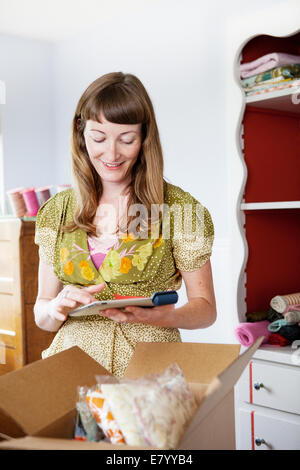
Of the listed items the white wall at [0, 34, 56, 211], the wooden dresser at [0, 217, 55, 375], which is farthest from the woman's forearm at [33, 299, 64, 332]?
the white wall at [0, 34, 56, 211]

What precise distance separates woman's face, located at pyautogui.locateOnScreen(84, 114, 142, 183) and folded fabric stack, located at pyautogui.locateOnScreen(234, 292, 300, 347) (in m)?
0.84

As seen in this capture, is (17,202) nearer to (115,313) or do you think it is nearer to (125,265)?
(125,265)

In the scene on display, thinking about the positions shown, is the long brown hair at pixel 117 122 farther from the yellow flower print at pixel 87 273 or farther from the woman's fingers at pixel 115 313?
the woman's fingers at pixel 115 313

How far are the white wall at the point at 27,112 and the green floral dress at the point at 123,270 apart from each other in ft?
9.18

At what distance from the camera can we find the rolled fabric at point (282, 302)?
6.41ft

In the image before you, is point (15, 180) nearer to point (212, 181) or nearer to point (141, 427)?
point (212, 181)

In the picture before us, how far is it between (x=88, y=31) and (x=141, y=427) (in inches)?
145

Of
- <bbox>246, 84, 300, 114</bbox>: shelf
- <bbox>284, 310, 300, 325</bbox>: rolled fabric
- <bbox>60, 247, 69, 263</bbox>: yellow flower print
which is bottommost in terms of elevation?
<bbox>284, 310, 300, 325</bbox>: rolled fabric

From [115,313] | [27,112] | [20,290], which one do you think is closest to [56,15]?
[27,112]

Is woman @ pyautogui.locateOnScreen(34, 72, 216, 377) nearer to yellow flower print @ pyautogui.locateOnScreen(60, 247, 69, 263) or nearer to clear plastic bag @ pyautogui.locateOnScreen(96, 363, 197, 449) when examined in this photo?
yellow flower print @ pyautogui.locateOnScreen(60, 247, 69, 263)

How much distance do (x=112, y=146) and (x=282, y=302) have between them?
961 millimetres

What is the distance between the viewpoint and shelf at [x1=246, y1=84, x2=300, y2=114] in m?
1.88

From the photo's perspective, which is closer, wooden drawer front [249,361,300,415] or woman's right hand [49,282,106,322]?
woman's right hand [49,282,106,322]

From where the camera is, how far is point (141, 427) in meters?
0.70
